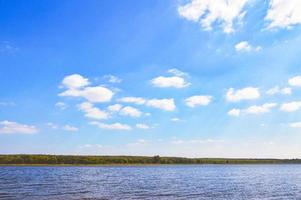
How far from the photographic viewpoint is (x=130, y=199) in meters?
43.0

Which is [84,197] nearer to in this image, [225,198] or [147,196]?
[147,196]

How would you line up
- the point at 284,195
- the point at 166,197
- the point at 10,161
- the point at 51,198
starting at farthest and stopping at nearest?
1. the point at 10,161
2. the point at 284,195
3. the point at 166,197
4. the point at 51,198

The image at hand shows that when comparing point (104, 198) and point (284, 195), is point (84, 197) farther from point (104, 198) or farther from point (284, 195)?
point (284, 195)

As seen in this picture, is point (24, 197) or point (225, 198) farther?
point (225, 198)

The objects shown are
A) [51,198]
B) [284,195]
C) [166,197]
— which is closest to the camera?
[51,198]

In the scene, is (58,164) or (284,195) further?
(58,164)

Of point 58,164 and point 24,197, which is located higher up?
point 58,164

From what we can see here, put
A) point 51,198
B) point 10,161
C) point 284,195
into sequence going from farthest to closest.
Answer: point 10,161 → point 284,195 → point 51,198

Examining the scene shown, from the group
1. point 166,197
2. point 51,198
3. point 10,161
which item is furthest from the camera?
point 10,161

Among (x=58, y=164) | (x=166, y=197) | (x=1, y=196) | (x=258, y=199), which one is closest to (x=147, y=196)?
(x=166, y=197)

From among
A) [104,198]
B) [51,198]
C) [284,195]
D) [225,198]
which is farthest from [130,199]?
[284,195]

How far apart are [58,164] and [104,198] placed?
527ft

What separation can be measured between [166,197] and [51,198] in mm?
12733

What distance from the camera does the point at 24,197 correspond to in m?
43.2
